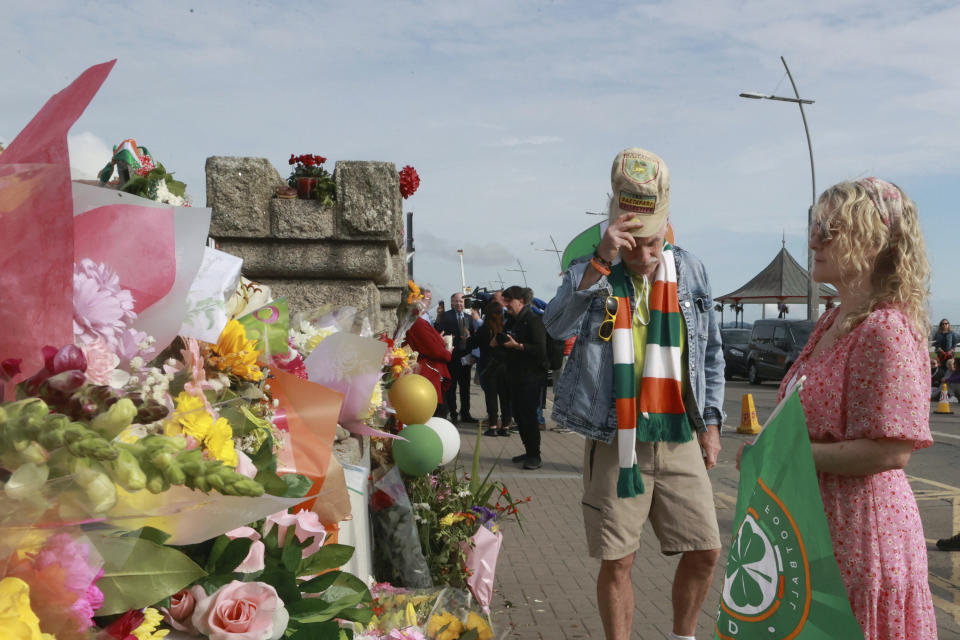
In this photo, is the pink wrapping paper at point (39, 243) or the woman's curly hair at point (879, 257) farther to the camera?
the woman's curly hair at point (879, 257)

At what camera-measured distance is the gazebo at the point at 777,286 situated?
4347 centimetres

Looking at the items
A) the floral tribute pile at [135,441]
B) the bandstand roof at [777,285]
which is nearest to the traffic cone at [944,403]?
the floral tribute pile at [135,441]

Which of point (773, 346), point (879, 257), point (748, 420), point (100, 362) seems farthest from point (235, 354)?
point (773, 346)

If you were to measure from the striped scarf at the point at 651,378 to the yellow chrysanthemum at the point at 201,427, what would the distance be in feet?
7.47

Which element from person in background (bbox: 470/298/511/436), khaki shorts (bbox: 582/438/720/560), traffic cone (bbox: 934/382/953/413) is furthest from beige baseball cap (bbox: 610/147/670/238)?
traffic cone (bbox: 934/382/953/413)

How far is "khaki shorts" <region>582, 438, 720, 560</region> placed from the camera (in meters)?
3.41

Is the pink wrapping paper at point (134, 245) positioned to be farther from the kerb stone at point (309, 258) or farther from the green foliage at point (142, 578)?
the kerb stone at point (309, 258)

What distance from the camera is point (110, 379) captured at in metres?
1.02

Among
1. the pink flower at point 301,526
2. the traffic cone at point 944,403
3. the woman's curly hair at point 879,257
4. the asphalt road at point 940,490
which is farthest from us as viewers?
the traffic cone at point 944,403

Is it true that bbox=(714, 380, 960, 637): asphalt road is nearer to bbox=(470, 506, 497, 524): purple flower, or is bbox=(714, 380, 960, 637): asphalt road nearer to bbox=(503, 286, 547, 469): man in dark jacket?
bbox=(503, 286, 547, 469): man in dark jacket

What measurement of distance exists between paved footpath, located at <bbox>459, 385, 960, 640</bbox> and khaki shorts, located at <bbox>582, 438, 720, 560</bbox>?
122 centimetres

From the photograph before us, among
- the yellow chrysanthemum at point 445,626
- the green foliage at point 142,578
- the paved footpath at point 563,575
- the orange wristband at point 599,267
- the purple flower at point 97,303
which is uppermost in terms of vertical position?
the orange wristband at point 599,267

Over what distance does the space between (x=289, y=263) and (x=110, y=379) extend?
155 inches

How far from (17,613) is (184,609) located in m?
0.41
